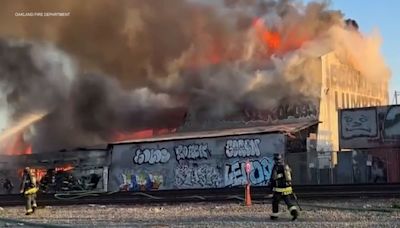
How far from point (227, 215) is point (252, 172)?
17794mm

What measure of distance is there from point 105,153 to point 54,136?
25.8ft

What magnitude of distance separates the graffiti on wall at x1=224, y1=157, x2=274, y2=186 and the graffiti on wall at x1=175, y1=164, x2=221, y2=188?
0.84 metres

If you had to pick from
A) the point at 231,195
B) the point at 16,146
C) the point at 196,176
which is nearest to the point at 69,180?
the point at 196,176

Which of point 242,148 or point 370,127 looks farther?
point 242,148

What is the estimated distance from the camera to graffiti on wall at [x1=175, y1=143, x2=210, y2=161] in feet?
120

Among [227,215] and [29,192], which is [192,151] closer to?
[29,192]

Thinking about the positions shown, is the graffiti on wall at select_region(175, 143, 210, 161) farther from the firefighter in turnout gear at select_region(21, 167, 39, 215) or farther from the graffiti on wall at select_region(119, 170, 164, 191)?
the firefighter in turnout gear at select_region(21, 167, 39, 215)

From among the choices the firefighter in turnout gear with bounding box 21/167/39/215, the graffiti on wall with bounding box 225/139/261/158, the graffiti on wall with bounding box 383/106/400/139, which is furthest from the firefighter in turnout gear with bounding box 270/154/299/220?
the graffiti on wall with bounding box 383/106/400/139

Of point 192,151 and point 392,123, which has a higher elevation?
point 392,123

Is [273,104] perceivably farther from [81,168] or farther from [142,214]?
[142,214]

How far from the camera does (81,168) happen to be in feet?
118

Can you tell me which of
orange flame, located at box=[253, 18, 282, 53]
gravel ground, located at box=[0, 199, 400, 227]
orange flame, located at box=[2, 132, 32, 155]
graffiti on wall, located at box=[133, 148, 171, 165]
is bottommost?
gravel ground, located at box=[0, 199, 400, 227]

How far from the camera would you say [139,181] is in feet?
123

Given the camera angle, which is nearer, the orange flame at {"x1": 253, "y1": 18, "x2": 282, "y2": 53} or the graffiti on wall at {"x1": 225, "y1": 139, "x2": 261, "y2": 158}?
the graffiti on wall at {"x1": 225, "y1": 139, "x2": 261, "y2": 158}
